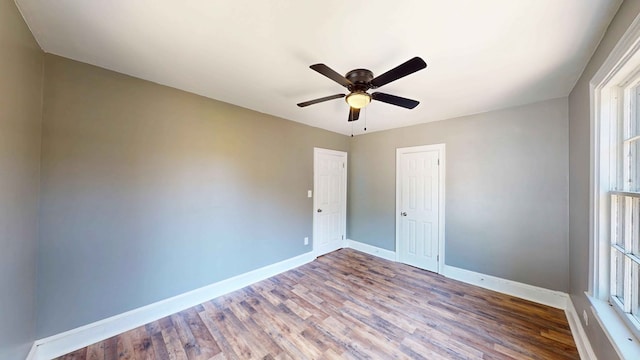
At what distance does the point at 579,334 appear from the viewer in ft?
6.22

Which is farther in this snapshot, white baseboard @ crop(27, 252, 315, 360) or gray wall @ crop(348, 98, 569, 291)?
gray wall @ crop(348, 98, 569, 291)

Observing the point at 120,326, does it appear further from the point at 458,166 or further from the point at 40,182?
the point at 458,166

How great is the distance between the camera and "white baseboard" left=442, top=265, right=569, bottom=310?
246 centimetres

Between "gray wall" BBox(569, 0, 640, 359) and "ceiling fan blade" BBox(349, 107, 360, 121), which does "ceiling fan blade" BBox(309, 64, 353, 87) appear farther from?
"gray wall" BBox(569, 0, 640, 359)

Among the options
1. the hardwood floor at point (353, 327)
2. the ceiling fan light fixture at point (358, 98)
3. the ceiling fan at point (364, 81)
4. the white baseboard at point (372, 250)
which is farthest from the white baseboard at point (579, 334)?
the ceiling fan light fixture at point (358, 98)

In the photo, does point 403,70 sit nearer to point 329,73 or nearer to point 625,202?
point 329,73

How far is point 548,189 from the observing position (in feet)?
8.28

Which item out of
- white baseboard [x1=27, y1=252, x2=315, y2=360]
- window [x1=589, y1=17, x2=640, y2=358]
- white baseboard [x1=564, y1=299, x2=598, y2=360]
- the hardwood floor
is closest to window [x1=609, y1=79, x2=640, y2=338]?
window [x1=589, y1=17, x2=640, y2=358]

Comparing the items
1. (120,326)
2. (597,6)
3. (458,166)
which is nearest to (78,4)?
(120,326)

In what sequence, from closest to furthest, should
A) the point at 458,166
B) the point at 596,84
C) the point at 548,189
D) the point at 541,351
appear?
the point at 596,84 < the point at 541,351 < the point at 548,189 < the point at 458,166

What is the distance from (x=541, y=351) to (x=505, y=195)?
5.54 feet

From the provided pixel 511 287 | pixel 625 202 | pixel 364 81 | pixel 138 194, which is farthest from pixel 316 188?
pixel 625 202

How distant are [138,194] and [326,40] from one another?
228 cm

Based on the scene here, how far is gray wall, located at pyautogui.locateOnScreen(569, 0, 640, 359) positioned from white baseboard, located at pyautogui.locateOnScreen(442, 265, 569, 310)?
29 cm
